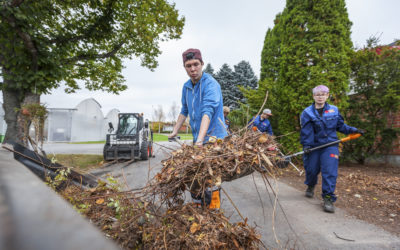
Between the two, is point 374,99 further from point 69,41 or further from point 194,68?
point 69,41

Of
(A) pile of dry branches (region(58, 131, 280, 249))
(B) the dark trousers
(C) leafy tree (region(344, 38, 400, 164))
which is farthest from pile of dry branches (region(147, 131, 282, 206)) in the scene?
(C) leafy tree (region(344, 38, 400, 164))

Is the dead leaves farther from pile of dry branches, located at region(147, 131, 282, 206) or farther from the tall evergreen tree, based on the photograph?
the tall evergreen tree

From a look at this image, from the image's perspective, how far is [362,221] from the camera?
9.12 ft

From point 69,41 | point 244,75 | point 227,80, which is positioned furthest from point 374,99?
point 244,75

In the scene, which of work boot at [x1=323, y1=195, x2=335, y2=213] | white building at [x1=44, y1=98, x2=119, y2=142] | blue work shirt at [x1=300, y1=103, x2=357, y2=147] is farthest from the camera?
white building at [x1=44, y1=98, x2=119, y2=142]

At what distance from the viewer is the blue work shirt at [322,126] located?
3352 mm

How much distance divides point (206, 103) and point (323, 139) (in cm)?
265

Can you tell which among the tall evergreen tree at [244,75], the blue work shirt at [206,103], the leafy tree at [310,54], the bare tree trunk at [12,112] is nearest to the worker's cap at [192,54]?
the blue work shirt at [206,103]

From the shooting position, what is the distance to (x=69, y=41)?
667 centimetres

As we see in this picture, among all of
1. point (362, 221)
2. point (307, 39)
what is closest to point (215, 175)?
point (362, 221)

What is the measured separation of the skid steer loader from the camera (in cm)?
761

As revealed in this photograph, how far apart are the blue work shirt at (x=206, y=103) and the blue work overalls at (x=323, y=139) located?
2207 millimetres

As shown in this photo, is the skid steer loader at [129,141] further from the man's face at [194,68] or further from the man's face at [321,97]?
the man's face at [321,97]

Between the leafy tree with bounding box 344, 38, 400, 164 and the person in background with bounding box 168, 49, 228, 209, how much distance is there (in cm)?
605
